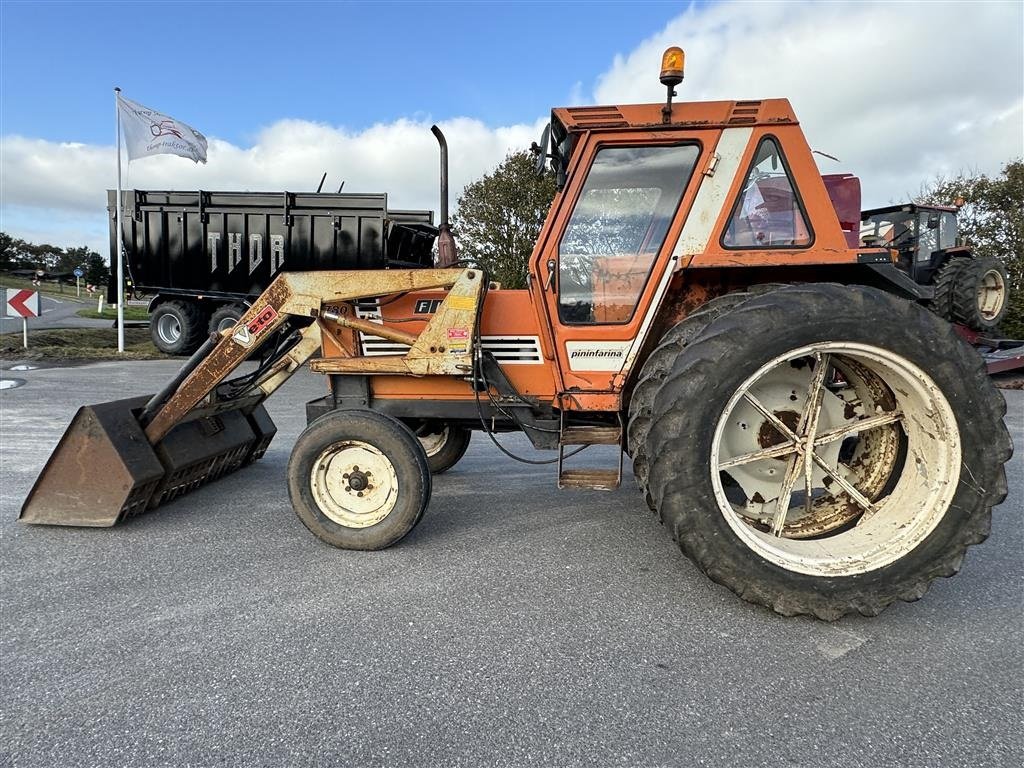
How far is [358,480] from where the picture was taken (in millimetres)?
3199

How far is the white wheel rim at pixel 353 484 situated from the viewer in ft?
10.5

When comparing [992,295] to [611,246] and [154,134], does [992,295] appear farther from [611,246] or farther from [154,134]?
[154,134]

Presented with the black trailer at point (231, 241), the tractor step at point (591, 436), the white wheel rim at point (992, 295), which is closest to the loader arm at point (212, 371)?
the tractor step at point (591, 436)

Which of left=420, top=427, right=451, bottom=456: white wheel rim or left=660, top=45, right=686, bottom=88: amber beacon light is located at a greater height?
left=660, top=45, right=686, bottom=88: amber beacon light

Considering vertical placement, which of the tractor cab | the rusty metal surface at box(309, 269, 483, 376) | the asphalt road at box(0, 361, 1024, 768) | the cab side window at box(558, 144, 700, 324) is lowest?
the asphalt road at box(0, 361, 1024, 768)

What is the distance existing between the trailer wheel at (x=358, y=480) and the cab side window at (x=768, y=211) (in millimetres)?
1957

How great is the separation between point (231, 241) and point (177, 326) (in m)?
2.25

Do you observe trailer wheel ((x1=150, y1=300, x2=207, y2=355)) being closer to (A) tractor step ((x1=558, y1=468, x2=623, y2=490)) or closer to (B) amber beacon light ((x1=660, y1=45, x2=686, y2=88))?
(A) tractor step ((x1=558, y1=468, x2=623, y2=490))

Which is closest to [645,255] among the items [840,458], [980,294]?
[840,458]

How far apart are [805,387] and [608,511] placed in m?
1.38

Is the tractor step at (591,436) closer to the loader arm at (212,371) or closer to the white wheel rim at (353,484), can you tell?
the loader arm at (212,371)

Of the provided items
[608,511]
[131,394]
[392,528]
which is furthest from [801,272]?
[131,394]

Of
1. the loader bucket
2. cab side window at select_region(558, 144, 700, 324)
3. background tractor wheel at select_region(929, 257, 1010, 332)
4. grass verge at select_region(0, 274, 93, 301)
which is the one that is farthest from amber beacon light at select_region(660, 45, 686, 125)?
grass verge at select_region(0, 274, 93, 301)

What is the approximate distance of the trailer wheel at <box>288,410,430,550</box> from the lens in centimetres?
313
